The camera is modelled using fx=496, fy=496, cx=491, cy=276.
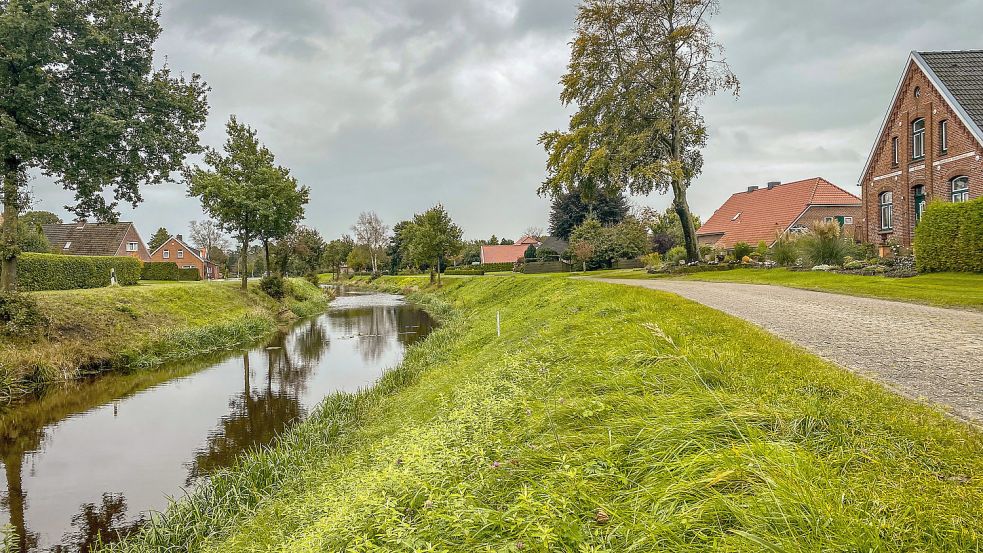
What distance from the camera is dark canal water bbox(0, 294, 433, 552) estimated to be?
6301mm

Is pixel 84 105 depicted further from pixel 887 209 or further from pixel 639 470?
pixel 887 209

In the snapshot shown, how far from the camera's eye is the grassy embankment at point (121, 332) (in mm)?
12258

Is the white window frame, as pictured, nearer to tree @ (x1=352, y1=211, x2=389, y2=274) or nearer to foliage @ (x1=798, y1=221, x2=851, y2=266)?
foliage @ (x1=798, y1=221, x2=851, y2=266)

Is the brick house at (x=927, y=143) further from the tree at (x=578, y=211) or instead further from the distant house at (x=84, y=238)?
the distant house at (x=84, y=238)

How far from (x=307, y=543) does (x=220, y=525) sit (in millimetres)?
2749

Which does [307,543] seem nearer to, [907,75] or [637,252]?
[907,75]

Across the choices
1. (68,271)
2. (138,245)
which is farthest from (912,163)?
(138,245)

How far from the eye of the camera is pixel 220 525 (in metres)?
5.66

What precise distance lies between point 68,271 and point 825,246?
30989 millimetres

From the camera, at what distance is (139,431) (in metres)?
9.23

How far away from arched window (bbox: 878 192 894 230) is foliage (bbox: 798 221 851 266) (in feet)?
30.3

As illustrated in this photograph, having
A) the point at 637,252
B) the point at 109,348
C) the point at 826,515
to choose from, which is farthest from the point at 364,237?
the point at 826,515

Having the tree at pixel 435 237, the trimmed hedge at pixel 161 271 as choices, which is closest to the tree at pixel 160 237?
the trimmed hedge at pixel 161 271

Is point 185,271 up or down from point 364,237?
down
